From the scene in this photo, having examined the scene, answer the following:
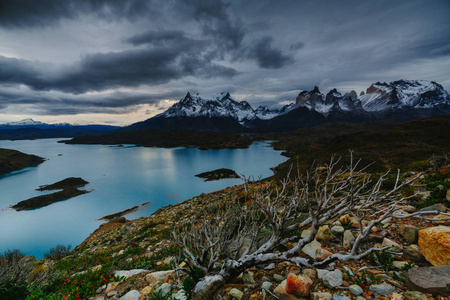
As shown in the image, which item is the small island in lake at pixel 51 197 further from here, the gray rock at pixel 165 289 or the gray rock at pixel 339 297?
the gray rock at pixel 339 297

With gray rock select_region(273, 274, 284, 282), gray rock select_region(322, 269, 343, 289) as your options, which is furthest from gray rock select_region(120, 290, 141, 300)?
gray rock select_region(322, 269, 343, 289)

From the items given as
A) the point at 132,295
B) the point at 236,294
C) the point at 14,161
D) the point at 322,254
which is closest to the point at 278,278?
the point at 236,294

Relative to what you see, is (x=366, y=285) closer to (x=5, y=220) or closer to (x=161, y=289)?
(x=161, y=289)

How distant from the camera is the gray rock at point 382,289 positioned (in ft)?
12.1

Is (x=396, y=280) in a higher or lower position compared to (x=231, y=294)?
higher

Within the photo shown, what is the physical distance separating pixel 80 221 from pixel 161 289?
48489 mm

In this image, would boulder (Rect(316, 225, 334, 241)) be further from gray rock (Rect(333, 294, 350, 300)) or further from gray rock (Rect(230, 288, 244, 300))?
gray rock (Rect(230, 288, 244, 300))

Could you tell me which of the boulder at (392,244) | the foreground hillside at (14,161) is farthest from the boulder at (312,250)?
the foreground hillside at (14,161)

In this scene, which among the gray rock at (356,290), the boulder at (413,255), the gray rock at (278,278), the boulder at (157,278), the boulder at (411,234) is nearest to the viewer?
the gray rock at (356,290)

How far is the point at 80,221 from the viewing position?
41.6 m

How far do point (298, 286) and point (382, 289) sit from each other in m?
1.58

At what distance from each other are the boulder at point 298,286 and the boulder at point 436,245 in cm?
283

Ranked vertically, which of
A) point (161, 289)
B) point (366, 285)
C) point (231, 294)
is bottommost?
point (161, 289)

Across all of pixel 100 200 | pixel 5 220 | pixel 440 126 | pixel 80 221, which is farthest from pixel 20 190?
pixel 440 126
